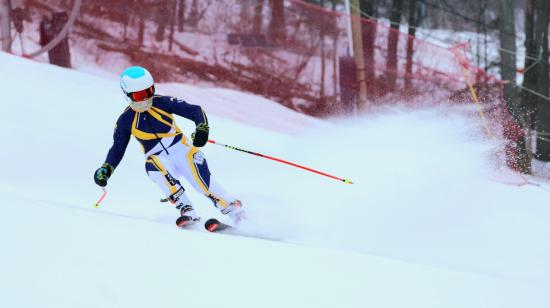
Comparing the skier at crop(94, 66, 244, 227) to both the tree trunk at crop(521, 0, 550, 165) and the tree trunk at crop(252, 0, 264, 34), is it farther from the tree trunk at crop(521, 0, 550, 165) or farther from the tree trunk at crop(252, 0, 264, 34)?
the tree trunk at crop(521, 0, 550, 165)

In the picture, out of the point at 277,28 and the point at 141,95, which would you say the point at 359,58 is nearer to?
the point at 277,28

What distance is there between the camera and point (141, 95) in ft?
17.8

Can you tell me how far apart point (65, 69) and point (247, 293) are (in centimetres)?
799

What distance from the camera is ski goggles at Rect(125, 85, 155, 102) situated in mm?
5418

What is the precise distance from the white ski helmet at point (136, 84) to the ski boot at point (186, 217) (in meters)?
0.94

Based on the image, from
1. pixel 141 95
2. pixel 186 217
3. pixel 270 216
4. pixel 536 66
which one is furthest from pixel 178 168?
pixel 536 66

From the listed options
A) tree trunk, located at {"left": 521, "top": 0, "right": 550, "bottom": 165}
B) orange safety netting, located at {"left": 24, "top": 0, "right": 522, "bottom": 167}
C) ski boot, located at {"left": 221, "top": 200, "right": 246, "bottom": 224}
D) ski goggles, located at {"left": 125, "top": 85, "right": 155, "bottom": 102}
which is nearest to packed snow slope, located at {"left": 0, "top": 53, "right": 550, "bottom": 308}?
ski boot, located at {"left": 221, "top": 200, "right": 246, "bottom": 224}

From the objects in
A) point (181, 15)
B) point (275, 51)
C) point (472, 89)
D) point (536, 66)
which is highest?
point (181, 15)

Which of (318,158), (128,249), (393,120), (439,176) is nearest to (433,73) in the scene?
(393,120)

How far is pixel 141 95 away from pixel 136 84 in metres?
0.11

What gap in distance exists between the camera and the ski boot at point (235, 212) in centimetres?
588

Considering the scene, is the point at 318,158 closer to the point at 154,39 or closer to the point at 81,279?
the point at 154,39

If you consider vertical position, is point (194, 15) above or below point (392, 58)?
above

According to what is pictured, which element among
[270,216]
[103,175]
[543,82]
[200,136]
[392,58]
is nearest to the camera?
[200,136]
